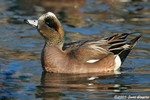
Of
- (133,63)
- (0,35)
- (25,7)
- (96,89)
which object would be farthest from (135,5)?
(96,89)

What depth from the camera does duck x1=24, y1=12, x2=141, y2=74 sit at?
36.0ft

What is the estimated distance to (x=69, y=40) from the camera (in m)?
13.6

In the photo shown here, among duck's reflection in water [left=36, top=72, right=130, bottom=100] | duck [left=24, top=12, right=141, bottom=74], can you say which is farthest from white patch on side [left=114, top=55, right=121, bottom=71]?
duck's reflection in water [left=36, top=72, right=130, bottom=100]

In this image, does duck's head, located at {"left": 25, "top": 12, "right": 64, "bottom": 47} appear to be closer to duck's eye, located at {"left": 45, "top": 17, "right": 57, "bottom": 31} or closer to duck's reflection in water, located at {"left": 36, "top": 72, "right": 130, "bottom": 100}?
duck's eye, located at {"left": 45, "top": 17, "right": 57, "bottom": 31}

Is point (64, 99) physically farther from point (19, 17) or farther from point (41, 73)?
point (19, 17)

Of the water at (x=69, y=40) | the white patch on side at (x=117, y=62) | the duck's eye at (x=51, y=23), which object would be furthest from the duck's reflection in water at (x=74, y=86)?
the duck's eye at (x=51, y=23)

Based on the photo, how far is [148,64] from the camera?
37.7 ft

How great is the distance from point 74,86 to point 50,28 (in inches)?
56.6

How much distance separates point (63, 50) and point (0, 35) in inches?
121

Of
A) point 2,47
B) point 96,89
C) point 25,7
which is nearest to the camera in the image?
point 96,89

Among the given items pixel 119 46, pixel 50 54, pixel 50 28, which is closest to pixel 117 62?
pixel 119 46

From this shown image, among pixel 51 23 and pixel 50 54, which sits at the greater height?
pixel 51 23

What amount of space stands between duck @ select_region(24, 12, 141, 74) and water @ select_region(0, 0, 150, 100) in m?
0.17

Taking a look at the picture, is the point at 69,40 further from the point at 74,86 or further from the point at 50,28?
the point at 74,86
